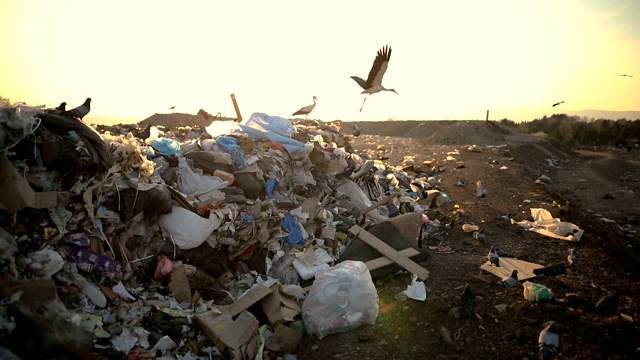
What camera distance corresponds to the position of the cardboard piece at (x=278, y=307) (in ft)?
8.62

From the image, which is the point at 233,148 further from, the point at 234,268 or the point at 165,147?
the point at 234,268

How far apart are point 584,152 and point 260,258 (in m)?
18.4

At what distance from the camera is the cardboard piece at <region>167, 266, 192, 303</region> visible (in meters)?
2.76

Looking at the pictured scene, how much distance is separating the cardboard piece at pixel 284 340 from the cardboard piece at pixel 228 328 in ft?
0.46

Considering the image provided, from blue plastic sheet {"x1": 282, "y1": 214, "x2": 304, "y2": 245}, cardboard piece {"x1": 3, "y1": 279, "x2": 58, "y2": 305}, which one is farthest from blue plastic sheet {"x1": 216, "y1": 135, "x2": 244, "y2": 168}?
cardboard piece {"x1": 3, "y1": 279, "x2": 58, "y2": 305}

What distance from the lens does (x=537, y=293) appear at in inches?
99.7

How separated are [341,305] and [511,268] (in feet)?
5.81

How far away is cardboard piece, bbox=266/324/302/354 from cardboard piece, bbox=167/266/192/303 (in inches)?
31.6

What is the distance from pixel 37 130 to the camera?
2.53m

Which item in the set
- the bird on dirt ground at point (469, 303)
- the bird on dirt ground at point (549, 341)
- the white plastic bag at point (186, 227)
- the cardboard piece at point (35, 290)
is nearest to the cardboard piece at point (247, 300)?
the white plastic bag at point (186, 227)

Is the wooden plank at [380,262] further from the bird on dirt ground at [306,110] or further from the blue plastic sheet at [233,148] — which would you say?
the bird on dirt ground at [306,110]

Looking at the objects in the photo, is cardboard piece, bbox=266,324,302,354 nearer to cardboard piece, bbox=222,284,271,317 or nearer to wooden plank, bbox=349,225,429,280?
cardboard piece, bbox=222,284,271,317

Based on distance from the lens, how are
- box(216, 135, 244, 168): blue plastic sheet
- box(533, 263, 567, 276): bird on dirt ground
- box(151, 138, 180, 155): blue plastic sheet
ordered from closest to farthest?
box(533, 263, 567, 276): bird on dirt ground < box(151, 138, 180, 155): blue plastic sheet < box(216, 135, 244, 168): blue plastic sheet

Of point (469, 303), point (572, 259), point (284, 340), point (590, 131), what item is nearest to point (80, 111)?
point (284, 340)
